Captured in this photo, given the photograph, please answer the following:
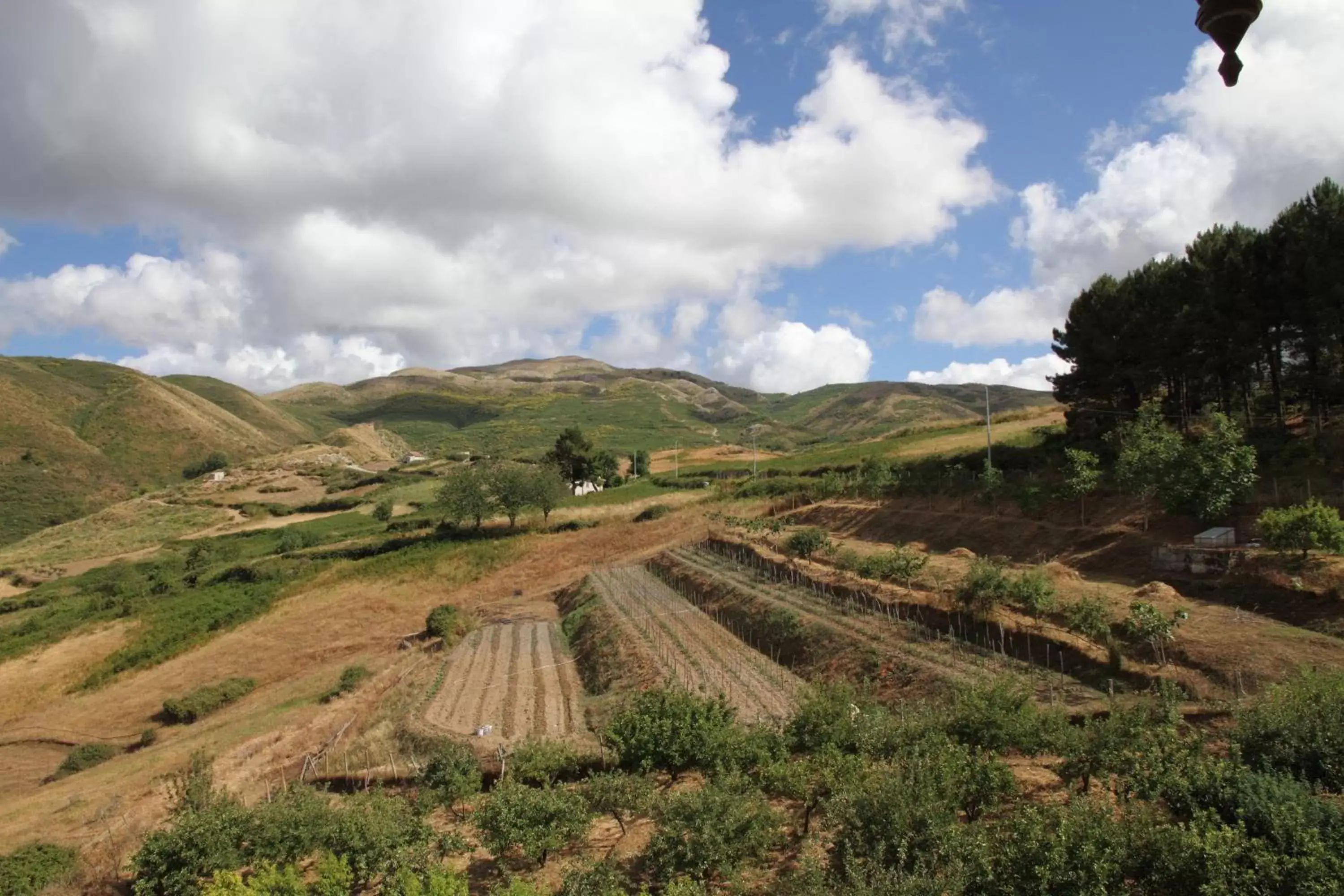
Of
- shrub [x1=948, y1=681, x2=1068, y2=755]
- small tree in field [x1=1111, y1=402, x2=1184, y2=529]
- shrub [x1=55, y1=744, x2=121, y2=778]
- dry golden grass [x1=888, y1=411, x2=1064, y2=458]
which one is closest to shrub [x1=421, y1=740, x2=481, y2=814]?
shrub [x1=948, y1=681, x2=1068, y2=755]

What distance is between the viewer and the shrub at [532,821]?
1249 cm

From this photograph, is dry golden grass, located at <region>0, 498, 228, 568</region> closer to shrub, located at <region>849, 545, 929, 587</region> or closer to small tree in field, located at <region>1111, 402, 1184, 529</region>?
shrub, located at <region>849, 545, 929, 587</region>

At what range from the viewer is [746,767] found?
15.3 m

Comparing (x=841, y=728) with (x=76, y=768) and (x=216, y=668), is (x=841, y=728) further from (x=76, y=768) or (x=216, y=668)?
(x=216, y=668)

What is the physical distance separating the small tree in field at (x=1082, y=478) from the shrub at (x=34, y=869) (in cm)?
3778

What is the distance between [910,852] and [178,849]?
12831mm

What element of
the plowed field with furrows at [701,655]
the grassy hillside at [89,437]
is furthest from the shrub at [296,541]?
the grassy hillside at [89,437]

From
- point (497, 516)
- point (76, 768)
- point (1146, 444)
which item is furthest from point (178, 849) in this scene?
point (497, 516)

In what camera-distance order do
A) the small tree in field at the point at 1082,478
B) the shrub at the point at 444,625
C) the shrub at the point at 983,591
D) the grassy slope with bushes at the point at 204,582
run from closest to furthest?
the shrub at the point at 983,591, the small tree in field at the point at 1082,478, the shrub at the point at 444,625, the grassy slope with bushes at the point at 204,582

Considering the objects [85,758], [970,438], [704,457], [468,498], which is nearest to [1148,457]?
[970,438]

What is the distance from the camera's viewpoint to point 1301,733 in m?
11.1

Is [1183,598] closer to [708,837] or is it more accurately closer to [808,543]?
[808,543]

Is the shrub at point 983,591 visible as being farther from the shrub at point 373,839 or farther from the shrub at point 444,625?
the shrub at point 444,625

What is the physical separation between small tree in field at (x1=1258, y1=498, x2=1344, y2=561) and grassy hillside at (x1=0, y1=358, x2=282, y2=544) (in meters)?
128
